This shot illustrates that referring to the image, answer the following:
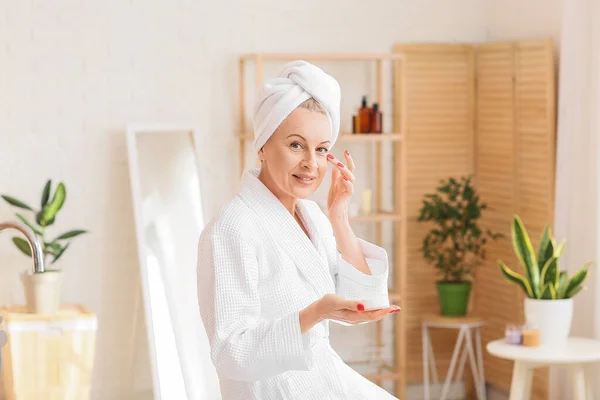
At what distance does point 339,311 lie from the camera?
1.94 metres

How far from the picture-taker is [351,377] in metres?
2.24

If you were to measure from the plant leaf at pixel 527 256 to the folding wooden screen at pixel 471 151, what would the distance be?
0.64m

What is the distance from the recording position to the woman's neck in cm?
229

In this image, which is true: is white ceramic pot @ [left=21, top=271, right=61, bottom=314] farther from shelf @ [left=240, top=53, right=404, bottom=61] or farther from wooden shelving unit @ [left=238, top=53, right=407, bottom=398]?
shelf @ [left=240, top=53, right=404, bottom=61]

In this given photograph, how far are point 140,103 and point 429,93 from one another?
1.57 m

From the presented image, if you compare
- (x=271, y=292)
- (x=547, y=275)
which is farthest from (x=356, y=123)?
(x=271, y=292)

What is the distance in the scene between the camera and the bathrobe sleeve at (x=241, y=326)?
2.01 metres

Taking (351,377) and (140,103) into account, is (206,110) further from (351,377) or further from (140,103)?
(351,377)

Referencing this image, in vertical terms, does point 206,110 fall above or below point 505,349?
above

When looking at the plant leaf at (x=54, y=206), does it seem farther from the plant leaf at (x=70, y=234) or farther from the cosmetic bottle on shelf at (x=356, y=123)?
the cosmetic bottle on shelf at (x=356, y=123)

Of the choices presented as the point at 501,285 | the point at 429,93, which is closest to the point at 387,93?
the point at 429,93

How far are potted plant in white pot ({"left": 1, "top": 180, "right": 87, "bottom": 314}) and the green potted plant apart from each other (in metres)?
1.80

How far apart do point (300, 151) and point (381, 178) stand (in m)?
3.47

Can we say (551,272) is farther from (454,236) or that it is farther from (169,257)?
(169,257)
